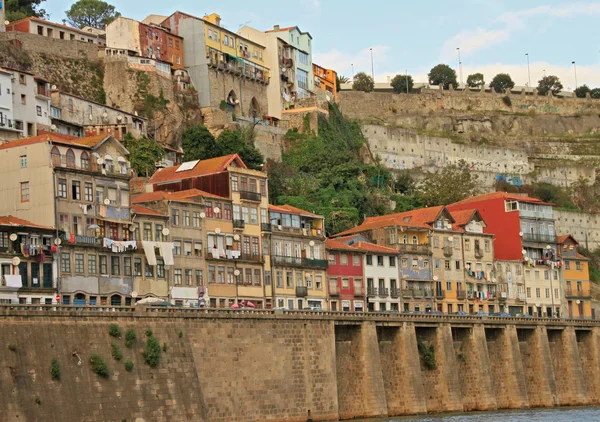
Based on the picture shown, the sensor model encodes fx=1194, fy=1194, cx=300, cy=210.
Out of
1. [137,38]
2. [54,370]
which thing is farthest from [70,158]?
[137,38]

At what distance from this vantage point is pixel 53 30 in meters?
118

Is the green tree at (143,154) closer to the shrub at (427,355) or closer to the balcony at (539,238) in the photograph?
the shrub at (427,355)

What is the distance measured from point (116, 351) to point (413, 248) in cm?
4173

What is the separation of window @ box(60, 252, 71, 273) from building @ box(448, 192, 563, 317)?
48088 millimetres

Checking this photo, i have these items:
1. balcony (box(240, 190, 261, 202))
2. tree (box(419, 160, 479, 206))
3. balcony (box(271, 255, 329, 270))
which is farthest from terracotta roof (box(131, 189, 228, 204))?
tree (box(419, 160, 479, 206))

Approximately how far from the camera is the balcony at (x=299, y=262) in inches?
3366

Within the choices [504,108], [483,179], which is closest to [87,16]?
[483,179]

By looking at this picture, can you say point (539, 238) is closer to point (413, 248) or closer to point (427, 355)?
point (413, 248)

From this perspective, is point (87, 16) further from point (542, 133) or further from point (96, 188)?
point (96, 188)

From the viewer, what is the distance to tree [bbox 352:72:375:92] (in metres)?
173

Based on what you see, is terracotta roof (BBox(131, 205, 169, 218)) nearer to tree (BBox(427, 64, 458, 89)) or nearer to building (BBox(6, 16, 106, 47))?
building (BBox(6, 16, 106, 47))

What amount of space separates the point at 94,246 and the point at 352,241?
29.5 m

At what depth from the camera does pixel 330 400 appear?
7206cm

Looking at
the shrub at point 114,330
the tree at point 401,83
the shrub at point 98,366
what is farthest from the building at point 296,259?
the tree at point 401,83
